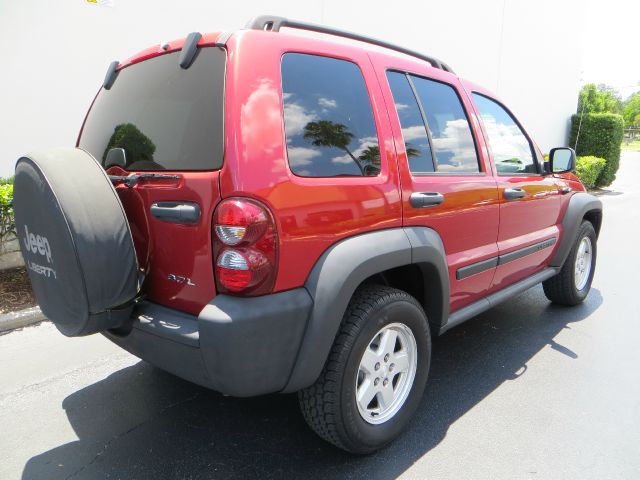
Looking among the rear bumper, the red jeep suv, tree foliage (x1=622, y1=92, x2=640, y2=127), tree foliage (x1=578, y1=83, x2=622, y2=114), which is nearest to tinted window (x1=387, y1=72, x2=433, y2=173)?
the red jeep suv

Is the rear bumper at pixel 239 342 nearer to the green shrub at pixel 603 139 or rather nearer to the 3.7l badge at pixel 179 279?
the 3.7l badge at pixel 179 279

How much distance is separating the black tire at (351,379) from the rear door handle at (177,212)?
802 millimetres

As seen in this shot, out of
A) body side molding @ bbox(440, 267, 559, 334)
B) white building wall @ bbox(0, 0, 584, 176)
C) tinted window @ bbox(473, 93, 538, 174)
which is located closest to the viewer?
body side molding @ bbox(440, 267, 559, 334)

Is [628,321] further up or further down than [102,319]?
further down

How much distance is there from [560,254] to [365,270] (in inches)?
100

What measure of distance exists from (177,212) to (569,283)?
11.8 ft

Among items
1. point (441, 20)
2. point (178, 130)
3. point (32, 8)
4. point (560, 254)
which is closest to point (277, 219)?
point (178, 130)

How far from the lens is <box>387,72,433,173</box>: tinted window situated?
234 cm

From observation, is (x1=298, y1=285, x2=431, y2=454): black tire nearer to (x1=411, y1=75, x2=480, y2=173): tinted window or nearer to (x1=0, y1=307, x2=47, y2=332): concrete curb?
(x1=411, y1=75, x2=480, y2=173): tinted window

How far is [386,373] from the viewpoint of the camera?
225cm

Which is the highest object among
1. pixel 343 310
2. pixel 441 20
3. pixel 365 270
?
pixel 441 20

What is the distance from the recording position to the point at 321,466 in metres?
2.14

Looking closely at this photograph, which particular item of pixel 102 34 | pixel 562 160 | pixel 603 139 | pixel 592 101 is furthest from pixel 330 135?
pixel 592 101

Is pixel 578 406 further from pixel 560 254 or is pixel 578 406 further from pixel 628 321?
pixel 628 321
